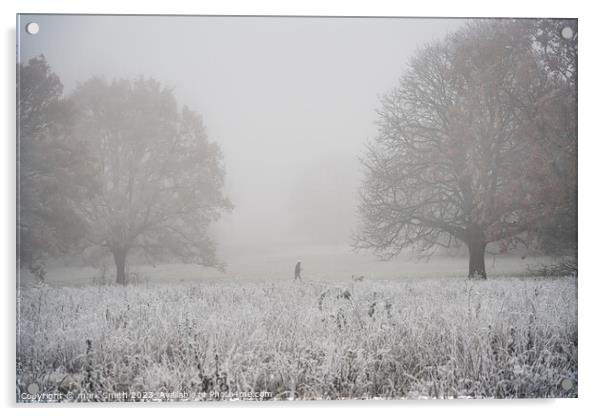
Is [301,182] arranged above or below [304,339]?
above

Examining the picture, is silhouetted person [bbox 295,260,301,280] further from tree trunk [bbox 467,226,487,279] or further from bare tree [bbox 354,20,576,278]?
tree trunk [bbox 467,226,487,279]

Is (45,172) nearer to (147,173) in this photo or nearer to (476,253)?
(147,173)

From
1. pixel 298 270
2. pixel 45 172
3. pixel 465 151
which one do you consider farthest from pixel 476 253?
pixel 45 172

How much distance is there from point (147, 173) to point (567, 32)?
4505mm

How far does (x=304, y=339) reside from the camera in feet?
16.7

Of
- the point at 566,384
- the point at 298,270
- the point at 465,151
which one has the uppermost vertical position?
the point at 465,151

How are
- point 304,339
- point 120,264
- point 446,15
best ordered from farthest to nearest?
1. point 446,15
2. point 120,264
3. point 304,339

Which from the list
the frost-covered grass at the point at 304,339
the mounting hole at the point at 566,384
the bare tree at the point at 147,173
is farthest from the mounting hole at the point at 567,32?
the bare tree at the point at 147,173

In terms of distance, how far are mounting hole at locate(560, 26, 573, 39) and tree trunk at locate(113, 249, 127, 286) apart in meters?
4.95

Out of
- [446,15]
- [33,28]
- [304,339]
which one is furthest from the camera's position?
[446,15]

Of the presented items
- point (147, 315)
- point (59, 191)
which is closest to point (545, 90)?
point (147, 315)

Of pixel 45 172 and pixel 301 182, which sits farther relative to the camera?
pixel 301 182

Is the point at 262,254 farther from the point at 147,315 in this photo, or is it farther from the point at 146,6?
the point at 146,6

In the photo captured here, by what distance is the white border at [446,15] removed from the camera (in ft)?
16.8
